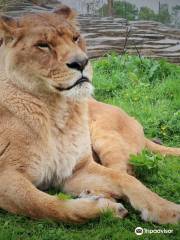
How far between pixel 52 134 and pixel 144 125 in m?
1.90

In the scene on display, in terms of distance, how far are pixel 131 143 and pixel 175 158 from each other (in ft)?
1.18

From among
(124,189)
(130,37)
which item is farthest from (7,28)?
(130,37)

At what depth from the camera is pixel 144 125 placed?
5.62 metres

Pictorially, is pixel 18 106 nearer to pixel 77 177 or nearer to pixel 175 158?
pixel 77 177

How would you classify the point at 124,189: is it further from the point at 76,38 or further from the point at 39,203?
the point at 76,38

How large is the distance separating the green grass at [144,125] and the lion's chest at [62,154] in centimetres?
36

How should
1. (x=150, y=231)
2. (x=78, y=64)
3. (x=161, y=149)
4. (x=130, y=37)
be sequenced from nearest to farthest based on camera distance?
(x=150, y=231), (x=78, y=64), (x=161, y=149), (x=130, y=37)

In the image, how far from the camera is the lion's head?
142 inches

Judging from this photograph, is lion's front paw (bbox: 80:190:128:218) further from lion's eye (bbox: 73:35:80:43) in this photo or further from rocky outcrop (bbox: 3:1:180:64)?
rocky outcrop (bbox: 3:1:180:64)

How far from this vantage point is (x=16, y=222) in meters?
3.49

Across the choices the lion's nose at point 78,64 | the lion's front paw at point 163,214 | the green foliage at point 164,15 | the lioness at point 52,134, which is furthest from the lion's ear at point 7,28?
the green foliage at point 164,15

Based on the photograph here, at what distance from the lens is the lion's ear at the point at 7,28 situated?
3.79m

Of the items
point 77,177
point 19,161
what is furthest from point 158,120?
point 19,161

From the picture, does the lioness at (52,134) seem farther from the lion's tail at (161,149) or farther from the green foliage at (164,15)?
the green foliage at (164,15)
